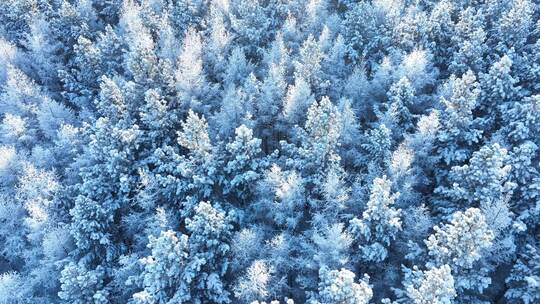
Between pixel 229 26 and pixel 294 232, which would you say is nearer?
pixel 294 232

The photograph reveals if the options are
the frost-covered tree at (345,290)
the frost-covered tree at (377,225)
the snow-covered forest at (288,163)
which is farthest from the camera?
the snow-covered forest at (288,163)

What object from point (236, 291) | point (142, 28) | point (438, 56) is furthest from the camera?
point (142, 28)

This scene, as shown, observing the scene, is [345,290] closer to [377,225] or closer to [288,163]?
[377,225]

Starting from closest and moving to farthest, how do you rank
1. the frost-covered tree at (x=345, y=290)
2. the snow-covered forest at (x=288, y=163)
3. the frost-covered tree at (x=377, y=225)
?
the frost-covered tree at (x=345, y=290) → the frost-covered tree at (x=377, y=225) → the snow-covered forest at (x=288, y=163)

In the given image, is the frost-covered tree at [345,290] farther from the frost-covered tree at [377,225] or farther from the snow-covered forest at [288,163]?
the frost-covered tree at [377,225]

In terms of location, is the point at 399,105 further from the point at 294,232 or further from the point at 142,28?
the point at 142,28

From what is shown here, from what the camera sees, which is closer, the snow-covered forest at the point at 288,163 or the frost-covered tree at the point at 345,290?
the frost-covered tree at the point at 345,290

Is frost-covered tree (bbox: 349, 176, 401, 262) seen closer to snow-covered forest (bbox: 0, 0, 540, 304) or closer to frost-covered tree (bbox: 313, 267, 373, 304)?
snow-covered forest (bbox: 0, 0, 540, 304)

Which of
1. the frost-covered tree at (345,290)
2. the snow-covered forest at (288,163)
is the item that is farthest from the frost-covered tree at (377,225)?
the frost-covered tree at (345,290)

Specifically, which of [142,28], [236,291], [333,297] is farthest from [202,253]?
[142,28]
